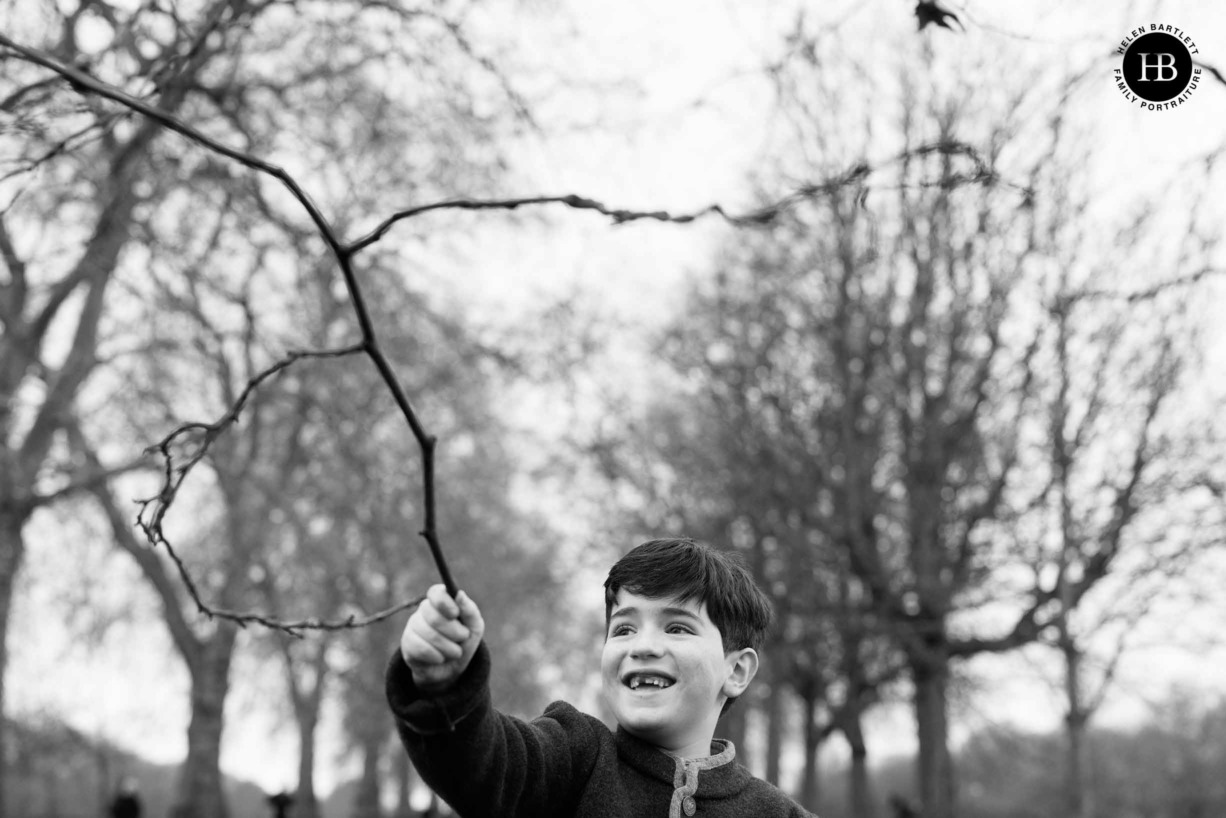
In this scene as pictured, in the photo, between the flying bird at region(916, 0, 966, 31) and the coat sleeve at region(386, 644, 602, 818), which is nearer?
the coat sleeve at region(386, 644, 602, 818)

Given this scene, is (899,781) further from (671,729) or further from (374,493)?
(671,729)

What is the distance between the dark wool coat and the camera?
5.47 feet

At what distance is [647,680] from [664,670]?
0.14 ft

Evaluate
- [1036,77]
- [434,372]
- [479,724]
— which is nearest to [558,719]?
[479,724]

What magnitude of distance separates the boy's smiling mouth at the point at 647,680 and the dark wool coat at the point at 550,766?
11 cm

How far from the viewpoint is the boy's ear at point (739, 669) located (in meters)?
2.30

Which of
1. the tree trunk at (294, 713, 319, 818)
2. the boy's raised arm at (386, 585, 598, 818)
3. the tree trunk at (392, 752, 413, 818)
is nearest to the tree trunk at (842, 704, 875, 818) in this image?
the tree trunk at (294, 713, 319, 818)

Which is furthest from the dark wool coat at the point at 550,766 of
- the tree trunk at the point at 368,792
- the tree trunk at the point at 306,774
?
the tree trunk at the point at 368,792

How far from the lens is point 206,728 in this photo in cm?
1306

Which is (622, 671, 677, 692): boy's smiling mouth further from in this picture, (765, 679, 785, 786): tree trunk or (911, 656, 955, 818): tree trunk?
(765, 679, 785, 786): tree trunk

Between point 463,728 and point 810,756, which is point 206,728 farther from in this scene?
point 463,728

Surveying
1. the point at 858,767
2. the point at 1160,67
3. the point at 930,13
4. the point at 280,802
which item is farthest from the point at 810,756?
the point at 930,13

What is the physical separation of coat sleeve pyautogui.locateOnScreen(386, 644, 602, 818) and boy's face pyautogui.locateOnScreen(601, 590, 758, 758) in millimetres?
107

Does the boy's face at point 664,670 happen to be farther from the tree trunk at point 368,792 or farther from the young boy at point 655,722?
the tree trunk at point 368,792
